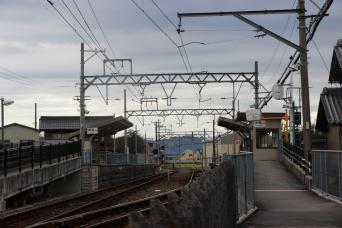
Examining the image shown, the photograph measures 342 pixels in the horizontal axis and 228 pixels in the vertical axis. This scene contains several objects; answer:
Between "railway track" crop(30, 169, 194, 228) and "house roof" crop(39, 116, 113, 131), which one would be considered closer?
"railway track" crop(30, 169, 194, 228)

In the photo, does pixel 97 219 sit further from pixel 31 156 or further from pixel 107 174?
pixel 107 174

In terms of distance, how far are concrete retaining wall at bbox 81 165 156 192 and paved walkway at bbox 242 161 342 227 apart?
1193 centimetres

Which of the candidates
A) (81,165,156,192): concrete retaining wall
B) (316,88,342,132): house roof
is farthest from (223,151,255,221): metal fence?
(81,165,156,192): concrete retaining wall

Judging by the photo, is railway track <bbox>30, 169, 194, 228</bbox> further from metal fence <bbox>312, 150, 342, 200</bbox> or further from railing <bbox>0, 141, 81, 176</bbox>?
metal fence <bbox>312, 150, 342, 200</bbox>

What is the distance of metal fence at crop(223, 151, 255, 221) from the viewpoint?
1582cm

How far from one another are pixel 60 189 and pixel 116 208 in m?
17.3

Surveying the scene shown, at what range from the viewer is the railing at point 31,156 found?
2406cm

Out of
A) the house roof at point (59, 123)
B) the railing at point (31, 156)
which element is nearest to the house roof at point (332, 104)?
the railing at point (31, 156)

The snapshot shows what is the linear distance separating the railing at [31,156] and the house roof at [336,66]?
46.0 ft

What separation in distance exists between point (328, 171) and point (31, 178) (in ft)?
40.8

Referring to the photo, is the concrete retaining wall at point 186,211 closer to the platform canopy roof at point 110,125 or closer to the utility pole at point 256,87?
the utility pole at point 256,87

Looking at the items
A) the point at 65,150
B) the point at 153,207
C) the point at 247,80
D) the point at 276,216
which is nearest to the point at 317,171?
the point at 276,216

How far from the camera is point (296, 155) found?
33281 millimetres

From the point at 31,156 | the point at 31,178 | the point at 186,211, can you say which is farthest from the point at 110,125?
the point at 186,211
